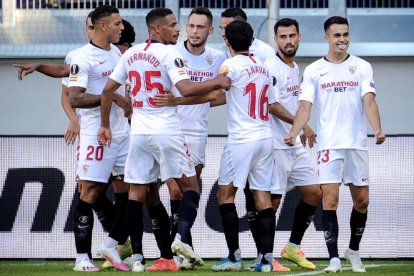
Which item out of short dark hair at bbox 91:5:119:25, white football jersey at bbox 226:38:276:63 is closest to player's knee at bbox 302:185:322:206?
white football jersey at bbox 226:38:276:63

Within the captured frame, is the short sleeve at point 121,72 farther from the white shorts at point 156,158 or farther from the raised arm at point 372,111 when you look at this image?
the raised arm at point 372,111

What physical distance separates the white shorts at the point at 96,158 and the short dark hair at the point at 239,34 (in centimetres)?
130

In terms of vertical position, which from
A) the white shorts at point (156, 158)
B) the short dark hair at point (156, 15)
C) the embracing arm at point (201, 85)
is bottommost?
the white shorts at point (156, 158)

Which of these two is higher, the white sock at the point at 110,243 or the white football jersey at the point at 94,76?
the white football jersey at the point at 94,76

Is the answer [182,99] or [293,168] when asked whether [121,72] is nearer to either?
[182,99]

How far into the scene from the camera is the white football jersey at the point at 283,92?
37.6 feet

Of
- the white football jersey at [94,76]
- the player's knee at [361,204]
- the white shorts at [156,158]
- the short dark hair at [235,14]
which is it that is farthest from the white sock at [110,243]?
the short dark hair at [235,14]

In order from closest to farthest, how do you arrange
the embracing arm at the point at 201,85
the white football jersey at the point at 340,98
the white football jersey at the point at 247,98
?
1. the embracing arm at the point at 201,85
2. the white football jersey at the point at 247,98
3. the white football jersey at the point at 340,98

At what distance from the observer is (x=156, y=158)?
10.6 meters

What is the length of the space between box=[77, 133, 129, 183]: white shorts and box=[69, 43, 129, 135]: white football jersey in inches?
3.3

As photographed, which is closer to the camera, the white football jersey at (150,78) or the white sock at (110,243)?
the white football jersey at (150,78)

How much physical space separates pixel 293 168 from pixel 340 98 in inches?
44.4

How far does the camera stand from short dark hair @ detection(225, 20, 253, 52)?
34.6 ft

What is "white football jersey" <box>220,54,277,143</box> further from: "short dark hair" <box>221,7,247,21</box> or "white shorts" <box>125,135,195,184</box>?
"short dark hair" <box>221,7,247,21</box>
